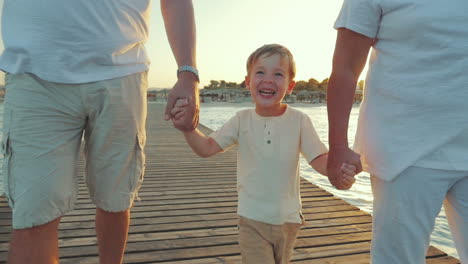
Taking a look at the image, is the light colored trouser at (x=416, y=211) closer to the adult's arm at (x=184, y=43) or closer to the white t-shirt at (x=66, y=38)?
the adult's arm at (x=184, y=43)

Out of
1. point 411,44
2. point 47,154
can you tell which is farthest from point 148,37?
point 411,44

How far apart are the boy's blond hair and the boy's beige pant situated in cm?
71

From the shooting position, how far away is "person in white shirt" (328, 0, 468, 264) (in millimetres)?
1160

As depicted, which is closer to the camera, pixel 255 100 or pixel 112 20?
pixel 112 20

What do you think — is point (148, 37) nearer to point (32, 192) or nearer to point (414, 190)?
point (32, 192)

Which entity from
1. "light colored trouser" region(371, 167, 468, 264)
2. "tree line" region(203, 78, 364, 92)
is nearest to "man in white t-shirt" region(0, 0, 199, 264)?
"light colored trouser" region(371, 167, 468, 264)

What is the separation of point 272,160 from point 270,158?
0.04 ft

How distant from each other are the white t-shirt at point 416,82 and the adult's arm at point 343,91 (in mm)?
49

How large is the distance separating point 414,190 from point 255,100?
31.7 inches

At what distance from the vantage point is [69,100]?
1.38 metres

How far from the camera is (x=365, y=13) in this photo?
4.17 ft

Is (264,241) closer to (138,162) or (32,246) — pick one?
(138,162)

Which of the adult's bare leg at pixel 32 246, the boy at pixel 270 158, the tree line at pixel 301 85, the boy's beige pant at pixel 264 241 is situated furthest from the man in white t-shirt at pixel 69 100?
the tree line at pixel 301 85

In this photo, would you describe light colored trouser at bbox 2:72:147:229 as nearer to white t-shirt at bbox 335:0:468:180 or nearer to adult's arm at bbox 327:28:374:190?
adult's arm at bbox 327:28:374:190
